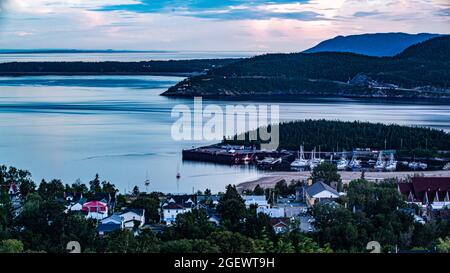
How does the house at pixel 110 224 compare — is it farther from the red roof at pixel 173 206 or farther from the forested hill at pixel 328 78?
the forested hill at pixel 328 78

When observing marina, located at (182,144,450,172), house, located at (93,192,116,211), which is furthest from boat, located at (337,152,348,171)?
house, located at (93,192,116,211)

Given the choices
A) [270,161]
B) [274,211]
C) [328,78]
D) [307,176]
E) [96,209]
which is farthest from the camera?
[328,78]

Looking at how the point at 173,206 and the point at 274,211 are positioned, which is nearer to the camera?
the point at 274,211

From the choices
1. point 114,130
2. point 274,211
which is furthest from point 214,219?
point 114,130

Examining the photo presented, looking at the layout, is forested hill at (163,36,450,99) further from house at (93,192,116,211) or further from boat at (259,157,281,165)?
house at (93,192,116,211)

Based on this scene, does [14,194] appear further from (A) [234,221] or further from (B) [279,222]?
(B) [279,222]

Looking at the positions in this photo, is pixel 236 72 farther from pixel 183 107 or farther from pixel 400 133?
pixel 400 133
